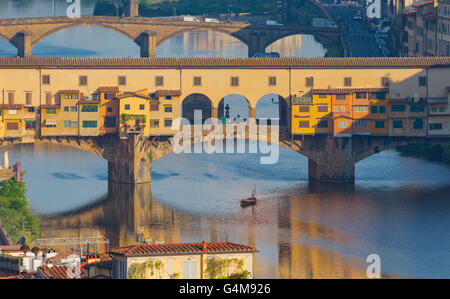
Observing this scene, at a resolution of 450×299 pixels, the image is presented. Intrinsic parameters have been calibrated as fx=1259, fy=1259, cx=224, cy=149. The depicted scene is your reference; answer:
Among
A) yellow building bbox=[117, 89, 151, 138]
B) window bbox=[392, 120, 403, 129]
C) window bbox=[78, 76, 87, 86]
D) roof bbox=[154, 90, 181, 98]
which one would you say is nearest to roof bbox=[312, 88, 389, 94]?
window bbox=[392, 120, 403, 129]

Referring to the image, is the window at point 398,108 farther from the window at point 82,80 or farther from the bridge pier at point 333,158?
the window at point 82,80

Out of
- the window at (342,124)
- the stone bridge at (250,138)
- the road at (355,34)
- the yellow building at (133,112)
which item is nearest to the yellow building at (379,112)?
the stone bridge at (250,138)

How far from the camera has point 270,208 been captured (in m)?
82.9

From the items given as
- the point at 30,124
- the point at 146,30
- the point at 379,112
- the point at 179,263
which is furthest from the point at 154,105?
the point at 146,30

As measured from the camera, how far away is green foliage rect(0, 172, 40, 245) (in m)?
69.2

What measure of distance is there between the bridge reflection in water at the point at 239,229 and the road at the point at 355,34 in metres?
61.9

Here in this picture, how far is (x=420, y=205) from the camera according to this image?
273 feet

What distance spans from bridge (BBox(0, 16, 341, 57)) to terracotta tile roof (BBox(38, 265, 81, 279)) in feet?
355

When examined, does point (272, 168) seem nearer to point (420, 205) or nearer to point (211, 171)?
point (211, 171)

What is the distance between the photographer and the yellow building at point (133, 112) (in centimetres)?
8894

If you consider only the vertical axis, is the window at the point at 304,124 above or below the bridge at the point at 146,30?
below

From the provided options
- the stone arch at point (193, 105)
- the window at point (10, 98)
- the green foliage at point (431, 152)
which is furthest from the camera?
the stone arch at point (193, 105)

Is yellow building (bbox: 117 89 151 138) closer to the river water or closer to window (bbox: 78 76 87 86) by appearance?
window (bbox: 78 76 87 86)

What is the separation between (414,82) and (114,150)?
22.4 meters
